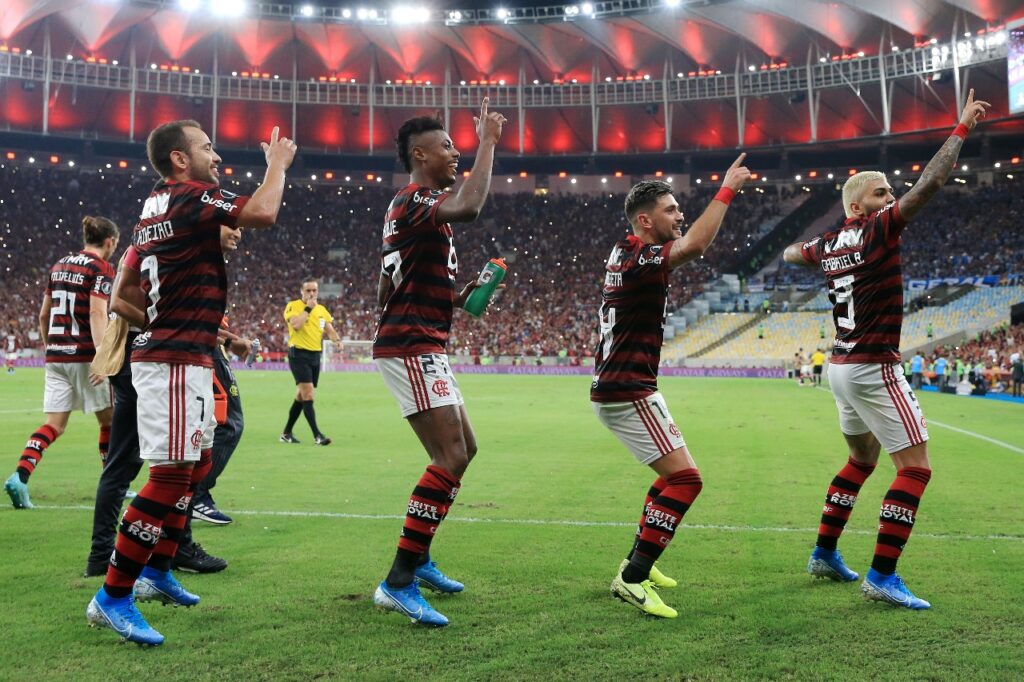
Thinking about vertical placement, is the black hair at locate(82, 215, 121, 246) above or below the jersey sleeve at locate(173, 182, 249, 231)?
above

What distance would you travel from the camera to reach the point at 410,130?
4.90 m

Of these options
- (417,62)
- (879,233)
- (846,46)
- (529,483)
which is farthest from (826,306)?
(879,233)

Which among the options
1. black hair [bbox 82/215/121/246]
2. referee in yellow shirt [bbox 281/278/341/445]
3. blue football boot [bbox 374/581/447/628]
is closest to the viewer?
blue football boot [bbox 374/581/447/628]

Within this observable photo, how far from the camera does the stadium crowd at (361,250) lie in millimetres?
50844

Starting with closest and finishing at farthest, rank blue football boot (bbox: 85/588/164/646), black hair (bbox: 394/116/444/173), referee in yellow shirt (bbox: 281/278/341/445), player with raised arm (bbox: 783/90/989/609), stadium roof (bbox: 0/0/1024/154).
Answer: blue football boot (bbox: 85/588/164/646) < player with raised arm (bbox: 783/90/989/609) < black hair (bbox: 394/116/444/173) < referee in yellow shirt (bbox: 281/278/341/445) < stadium roof (bbox: 0/0/1024/154)

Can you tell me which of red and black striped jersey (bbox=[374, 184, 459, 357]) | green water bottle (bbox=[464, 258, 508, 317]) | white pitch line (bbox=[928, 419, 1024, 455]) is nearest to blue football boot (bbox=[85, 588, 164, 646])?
red and black striped jersey (bbox=[374, 184, 459, 357])

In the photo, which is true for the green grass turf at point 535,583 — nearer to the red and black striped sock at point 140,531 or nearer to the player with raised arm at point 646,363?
the red and black striped sock at point 140,531

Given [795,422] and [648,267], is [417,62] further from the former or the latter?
[648,267]

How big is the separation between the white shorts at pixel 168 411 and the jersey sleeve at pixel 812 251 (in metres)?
3.77

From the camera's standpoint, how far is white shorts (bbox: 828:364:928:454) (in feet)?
16.0

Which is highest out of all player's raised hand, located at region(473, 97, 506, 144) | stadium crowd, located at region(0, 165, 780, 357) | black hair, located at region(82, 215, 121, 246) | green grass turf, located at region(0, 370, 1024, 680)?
stadium crowd, located at region(0, 165, 780, 357)

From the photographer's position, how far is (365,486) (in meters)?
8.73

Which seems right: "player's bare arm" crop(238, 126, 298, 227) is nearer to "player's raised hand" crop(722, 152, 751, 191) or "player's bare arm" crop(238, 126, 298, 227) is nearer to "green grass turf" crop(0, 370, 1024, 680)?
"green grass turf" crop(0, 370, 1024, 680)

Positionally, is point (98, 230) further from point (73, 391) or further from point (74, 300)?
point (73, 391)
